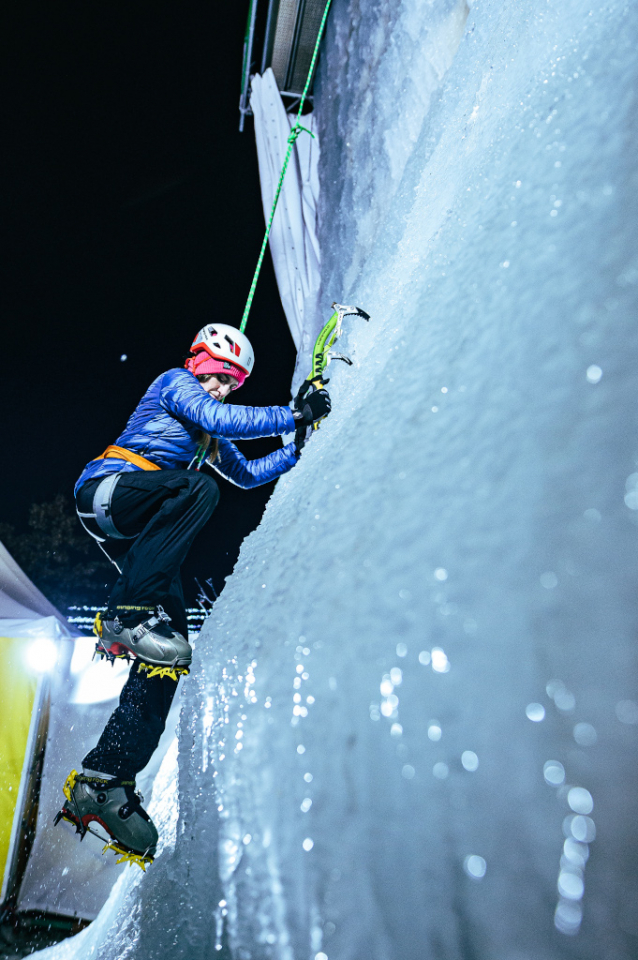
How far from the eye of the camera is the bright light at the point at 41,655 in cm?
319

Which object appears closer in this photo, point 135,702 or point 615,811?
point 615,811

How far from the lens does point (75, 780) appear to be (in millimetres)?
1157

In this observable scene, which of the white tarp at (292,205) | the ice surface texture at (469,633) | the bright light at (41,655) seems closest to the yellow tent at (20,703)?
the bright light at (41,655)

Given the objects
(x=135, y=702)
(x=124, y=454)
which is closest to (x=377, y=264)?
(x=124, y=454)

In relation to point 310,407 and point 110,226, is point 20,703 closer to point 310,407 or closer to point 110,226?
point 310,407

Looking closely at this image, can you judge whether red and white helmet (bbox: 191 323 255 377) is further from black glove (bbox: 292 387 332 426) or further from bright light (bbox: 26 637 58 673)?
bright light (bbox: 26 637 58 673)

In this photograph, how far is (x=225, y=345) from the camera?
5.71 ft

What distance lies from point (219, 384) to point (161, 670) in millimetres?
981

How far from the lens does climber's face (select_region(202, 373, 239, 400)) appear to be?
175 centimetres

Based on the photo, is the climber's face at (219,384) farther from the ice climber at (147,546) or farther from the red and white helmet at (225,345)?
the ice climber at (147,546)

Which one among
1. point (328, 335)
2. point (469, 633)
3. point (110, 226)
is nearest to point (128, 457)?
point (328, 335)

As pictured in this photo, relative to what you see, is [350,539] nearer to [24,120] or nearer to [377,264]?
[377,264]

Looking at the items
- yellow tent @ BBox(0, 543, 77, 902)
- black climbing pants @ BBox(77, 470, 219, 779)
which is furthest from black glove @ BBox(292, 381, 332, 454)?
yellow tent @ BBox(0, 543, 77, 902)

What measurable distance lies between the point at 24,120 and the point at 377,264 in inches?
311
